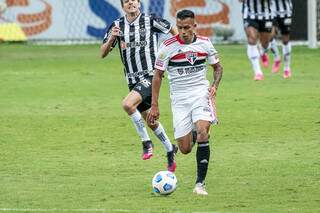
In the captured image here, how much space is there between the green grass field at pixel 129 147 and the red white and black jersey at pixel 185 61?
1.14 m

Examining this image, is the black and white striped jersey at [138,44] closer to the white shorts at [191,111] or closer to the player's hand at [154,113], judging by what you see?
the white shorts at [191,111]

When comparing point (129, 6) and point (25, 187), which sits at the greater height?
point (129, 6)

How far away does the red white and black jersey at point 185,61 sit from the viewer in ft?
36.1

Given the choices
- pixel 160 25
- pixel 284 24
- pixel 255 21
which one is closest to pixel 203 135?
pixel 160 25

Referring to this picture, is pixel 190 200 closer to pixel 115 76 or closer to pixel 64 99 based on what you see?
pixel 64 99

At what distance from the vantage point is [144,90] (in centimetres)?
1276

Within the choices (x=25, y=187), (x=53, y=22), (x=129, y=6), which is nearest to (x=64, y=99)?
(x=129, y=6)

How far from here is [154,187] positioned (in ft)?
34.8

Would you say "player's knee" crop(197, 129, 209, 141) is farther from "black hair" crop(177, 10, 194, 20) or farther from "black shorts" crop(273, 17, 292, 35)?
"black shorts" crop(273, 17, 292, 35)

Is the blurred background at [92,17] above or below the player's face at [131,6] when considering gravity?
below

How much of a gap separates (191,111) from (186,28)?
927 millimetres

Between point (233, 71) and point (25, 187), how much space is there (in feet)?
45.0

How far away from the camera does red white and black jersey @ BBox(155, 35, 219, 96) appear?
433 inches

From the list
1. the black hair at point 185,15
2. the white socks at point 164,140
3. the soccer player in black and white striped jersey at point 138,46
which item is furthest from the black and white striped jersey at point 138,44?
the black hair at point 185,15
